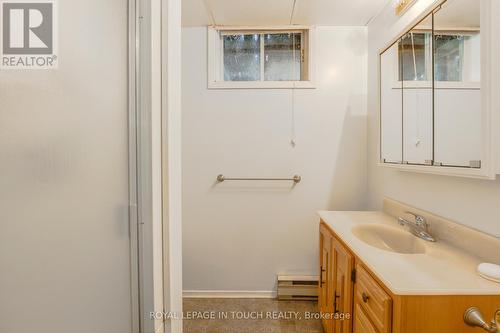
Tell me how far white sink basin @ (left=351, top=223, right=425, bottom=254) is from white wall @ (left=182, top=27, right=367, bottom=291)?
744 mm

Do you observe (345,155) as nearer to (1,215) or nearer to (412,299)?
(412,299)

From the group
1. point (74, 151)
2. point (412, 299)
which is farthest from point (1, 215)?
point (412, 299)

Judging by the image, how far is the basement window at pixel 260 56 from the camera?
2422mm

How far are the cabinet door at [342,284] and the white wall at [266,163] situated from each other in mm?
832

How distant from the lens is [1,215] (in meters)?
0.48

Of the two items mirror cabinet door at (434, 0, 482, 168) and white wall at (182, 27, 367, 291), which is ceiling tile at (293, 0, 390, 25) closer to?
white wall at (182, 27, 367, 291)

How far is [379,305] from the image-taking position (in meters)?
0.98

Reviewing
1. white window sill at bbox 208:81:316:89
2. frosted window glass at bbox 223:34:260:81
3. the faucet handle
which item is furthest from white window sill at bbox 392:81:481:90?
frosted window glass at bbox 223:34:260:81

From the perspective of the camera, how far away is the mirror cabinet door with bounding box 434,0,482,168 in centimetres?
109

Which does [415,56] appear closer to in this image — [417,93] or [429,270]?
[417,93]

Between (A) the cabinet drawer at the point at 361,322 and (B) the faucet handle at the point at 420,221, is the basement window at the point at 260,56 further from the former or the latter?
(A) the cabinet drawer at the point at 361,322

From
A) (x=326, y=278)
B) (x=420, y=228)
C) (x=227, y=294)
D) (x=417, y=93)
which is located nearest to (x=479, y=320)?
(x=420, y=228)

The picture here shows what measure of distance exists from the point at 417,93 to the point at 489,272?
963 mm

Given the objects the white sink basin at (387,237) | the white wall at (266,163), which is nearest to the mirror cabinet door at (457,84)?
the white sink basin at (387,237)
